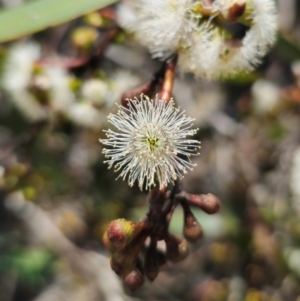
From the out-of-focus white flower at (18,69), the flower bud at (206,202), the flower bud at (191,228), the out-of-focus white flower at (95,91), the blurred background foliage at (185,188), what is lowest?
the blurred background foliage at (185,188)

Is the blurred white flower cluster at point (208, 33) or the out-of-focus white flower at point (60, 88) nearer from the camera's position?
the blurred white flower cluster at point (208, 33)

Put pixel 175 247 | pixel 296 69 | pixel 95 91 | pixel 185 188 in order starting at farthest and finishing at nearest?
pixel 185 188
pixel 296 69
pixel 95 91
pixel 175 247

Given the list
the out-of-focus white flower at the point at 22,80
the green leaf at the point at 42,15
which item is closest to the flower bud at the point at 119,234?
the green leaf at the point at 42,15

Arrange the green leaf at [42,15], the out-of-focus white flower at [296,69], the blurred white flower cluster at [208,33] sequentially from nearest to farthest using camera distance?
the blurred white flower cluster at [208,33]
the green leaf at [42,15]
the out-of-focus white flower at [296,69]

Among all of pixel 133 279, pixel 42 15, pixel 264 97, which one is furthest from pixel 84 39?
pixel 133 279

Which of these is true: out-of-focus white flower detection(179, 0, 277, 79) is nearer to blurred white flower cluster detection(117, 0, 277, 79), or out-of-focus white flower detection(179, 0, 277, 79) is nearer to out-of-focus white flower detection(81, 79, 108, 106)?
blurred white flower cluster detection(117, 0, 277, 79)

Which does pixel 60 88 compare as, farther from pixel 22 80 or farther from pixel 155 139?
pixel 155 139

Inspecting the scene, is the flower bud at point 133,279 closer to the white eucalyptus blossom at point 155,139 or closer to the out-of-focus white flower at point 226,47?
the white eucalyptus blossom at point 155,139

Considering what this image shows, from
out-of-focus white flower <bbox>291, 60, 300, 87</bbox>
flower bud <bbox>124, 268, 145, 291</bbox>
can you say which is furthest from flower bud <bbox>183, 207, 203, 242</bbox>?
out-of-focus white flower <bbox>291, 60, 300, 87</bbox>
